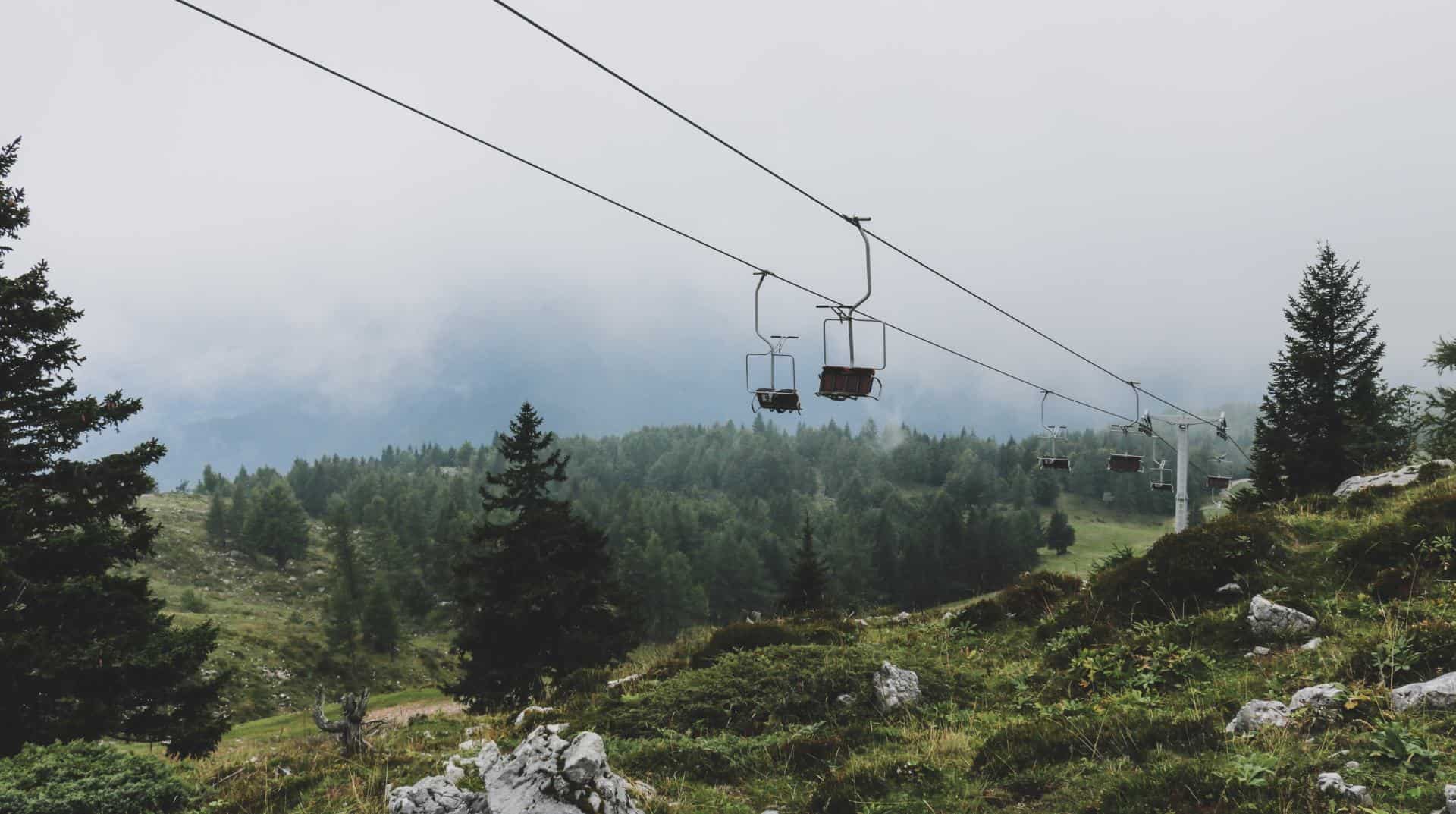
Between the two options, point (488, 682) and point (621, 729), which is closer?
point (621, 729)

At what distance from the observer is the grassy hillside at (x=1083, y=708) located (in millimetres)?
6922

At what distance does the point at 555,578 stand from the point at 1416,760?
2665 cm

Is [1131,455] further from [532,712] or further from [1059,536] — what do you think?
[1059,536]

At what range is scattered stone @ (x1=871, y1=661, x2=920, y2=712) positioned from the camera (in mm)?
11688

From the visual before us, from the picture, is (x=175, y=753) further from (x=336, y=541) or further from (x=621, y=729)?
(x=336, y=541)

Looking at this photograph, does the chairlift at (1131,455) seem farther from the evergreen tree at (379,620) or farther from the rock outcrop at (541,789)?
the evergreen tree at (379,620)

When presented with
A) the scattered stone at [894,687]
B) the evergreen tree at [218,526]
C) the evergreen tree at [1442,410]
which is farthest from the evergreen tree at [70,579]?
the evergreen tree at [218,526]

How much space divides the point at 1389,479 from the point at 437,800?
2410cm

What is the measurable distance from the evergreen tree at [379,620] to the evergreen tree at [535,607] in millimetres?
70322

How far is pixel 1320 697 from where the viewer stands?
7.95 meters

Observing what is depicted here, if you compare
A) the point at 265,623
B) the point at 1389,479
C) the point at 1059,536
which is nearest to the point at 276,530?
the point at 265,623

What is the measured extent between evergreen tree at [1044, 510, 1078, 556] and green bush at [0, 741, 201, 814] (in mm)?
177178

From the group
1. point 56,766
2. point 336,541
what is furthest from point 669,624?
point 56,766

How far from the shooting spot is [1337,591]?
41.3 feet
